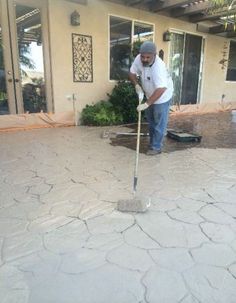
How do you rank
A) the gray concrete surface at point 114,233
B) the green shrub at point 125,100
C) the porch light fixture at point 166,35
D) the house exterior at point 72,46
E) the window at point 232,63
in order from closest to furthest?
the gray concrete surface at point 114,233 < the house exterior at point 72,46 < the green shrub at point 125,100 < the porch light fixture at point 166,35 < the window at point 232,63

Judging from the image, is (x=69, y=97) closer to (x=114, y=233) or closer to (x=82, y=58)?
(x=82, y=58)

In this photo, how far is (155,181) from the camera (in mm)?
2826

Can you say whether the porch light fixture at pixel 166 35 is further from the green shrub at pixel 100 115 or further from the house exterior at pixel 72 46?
the green shrub at pixel 100 115

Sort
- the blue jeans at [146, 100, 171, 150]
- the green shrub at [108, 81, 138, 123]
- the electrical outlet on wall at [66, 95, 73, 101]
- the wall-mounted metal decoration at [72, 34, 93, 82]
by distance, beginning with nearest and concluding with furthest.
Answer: the blue jeans at [146, 100, 171, 150]
the wall-mounted metal decoration at [72, 34, 93, 82]
the electrical outlet on wall at [66, 95, 73, 101]
the green shrub at [108, 81, 138, 123]

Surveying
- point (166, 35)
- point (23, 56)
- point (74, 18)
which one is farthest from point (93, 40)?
point (166, 35)

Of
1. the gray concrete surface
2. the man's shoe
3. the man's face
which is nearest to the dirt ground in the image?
the man's shoe

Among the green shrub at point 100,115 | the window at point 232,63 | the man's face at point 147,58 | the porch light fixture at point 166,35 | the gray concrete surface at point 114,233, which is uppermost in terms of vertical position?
the porch light fixture at point 166,35

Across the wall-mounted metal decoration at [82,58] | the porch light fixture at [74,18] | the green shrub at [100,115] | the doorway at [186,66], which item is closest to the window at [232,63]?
the doorway at [186,66]

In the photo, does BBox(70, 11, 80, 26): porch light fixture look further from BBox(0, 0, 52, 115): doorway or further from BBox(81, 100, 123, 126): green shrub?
BBox(81, 100, 123, 126): green shrub

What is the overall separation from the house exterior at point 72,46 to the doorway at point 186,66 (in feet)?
0.09

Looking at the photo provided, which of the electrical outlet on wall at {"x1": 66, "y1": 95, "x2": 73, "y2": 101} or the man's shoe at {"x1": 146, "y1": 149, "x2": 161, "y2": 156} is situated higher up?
the electrical outlet on wall at {"x1": 66, "y1": 95, "x2": 73, "y2": 101}

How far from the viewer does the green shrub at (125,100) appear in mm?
6055

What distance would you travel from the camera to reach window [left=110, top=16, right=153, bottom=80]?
6344 millimetres

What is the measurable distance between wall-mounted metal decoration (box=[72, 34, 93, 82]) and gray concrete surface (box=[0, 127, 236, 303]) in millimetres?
3003
